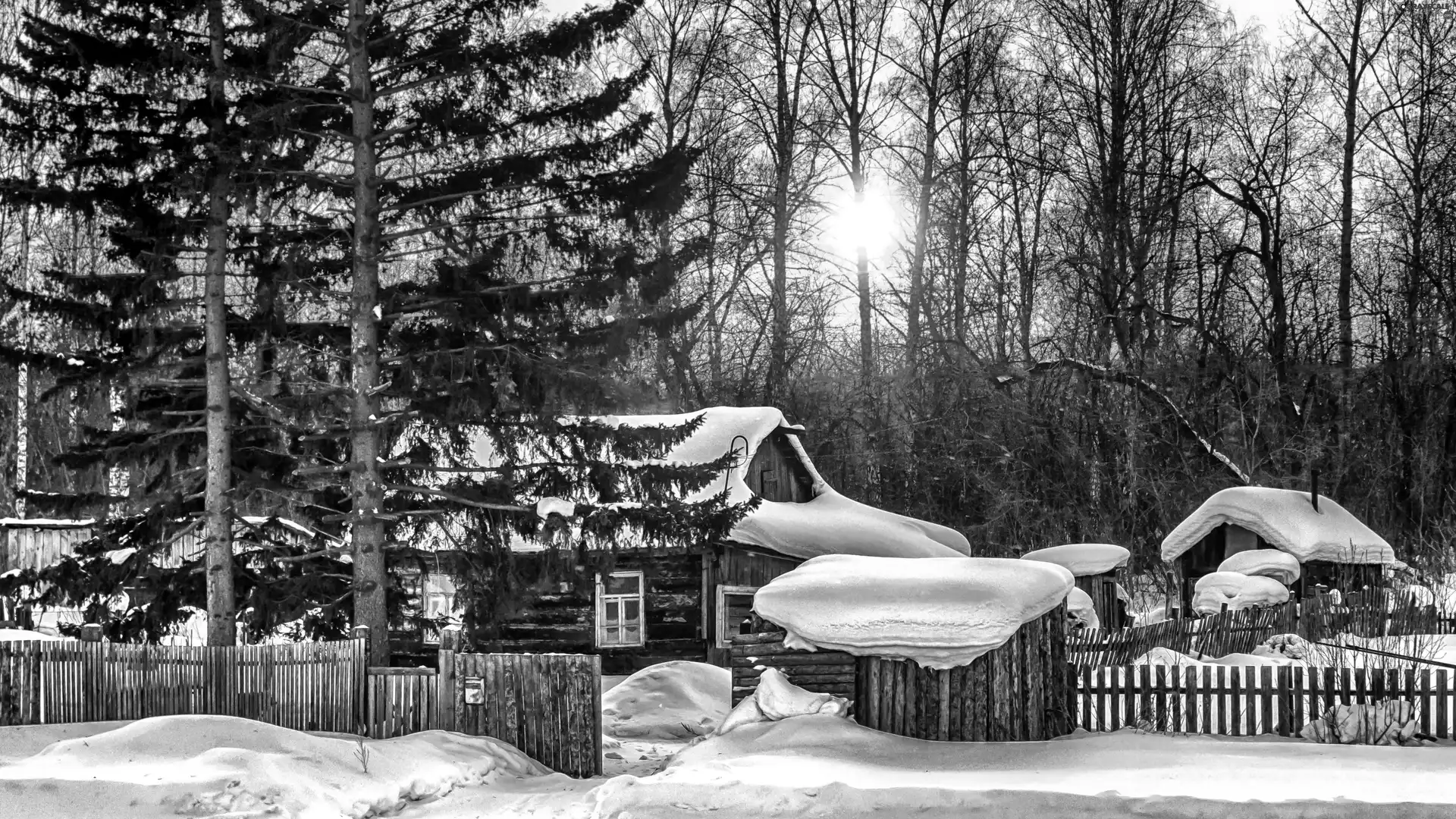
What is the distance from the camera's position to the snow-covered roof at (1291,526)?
25828 mm

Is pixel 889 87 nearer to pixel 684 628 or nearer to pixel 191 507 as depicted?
pixel 684 628

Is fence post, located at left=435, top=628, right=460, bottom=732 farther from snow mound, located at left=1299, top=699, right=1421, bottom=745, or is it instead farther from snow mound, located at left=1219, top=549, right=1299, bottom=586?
snow mound, located at left=1219, top=549, right=1299, bottom=586

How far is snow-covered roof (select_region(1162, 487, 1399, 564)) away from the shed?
14.8 metres

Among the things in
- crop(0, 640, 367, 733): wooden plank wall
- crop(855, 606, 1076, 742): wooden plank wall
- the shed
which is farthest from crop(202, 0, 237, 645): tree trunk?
crop(855, 606, 1076, 742): wooden plank wall

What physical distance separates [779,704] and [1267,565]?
51.3 ft

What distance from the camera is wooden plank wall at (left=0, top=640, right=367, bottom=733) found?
44.1 feet

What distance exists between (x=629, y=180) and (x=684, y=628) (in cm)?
959

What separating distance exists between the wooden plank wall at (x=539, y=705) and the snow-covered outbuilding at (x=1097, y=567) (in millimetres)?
14101

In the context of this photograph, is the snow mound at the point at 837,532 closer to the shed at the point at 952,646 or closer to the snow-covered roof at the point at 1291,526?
the snow-covered roof at the point at 1291,526

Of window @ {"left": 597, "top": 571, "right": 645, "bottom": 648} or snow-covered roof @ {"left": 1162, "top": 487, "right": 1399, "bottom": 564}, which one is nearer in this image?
window @ {"left": 597, "top": 571, "right": 645, "bottom": 648}

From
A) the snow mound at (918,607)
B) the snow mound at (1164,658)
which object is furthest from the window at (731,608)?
the snow mound at (918,607)

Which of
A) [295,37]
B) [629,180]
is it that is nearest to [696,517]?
[629,180]

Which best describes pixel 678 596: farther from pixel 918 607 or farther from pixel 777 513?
pixel 918 607

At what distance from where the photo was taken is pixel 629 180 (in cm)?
1570
